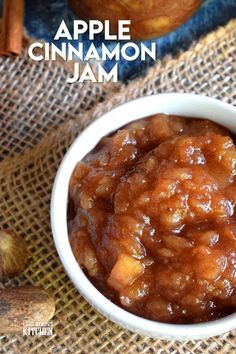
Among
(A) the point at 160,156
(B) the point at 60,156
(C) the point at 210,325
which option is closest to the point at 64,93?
(B) the point at 60,156

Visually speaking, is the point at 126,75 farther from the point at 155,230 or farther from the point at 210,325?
the point at 210,325

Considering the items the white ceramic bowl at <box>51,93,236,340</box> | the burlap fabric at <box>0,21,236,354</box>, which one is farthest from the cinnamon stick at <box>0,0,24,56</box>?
the white ceramic bowl at <box>51,93,236,340</box>

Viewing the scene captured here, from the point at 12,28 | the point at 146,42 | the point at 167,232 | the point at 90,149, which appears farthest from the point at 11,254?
the point at 146,42

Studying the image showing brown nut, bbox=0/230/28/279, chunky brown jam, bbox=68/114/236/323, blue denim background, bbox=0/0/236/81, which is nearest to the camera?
chunky brown jam, bbox=68/114/236/323

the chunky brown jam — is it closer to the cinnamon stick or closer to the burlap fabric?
the burlap fabric

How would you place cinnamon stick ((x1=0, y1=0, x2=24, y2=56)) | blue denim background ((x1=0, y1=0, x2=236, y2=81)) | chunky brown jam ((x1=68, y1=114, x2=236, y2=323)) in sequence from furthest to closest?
blue denim background ((x1=0, y1=0, x2=236, y2=81)) < cinnamon stick ((x1=0, y1=0, x2=24, y2=56)) < chunky brown jam ((x1=68, y1=114, x2=236, y2=323))

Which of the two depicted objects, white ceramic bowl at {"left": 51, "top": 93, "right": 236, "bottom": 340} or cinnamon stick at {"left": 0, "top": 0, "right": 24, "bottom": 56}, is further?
cinnamon stick at {"left": 0, "top": 0, "right": 24, "bottom": 56}

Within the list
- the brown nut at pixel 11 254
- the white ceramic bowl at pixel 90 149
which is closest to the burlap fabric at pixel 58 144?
the brown nut at pixel 11 254
